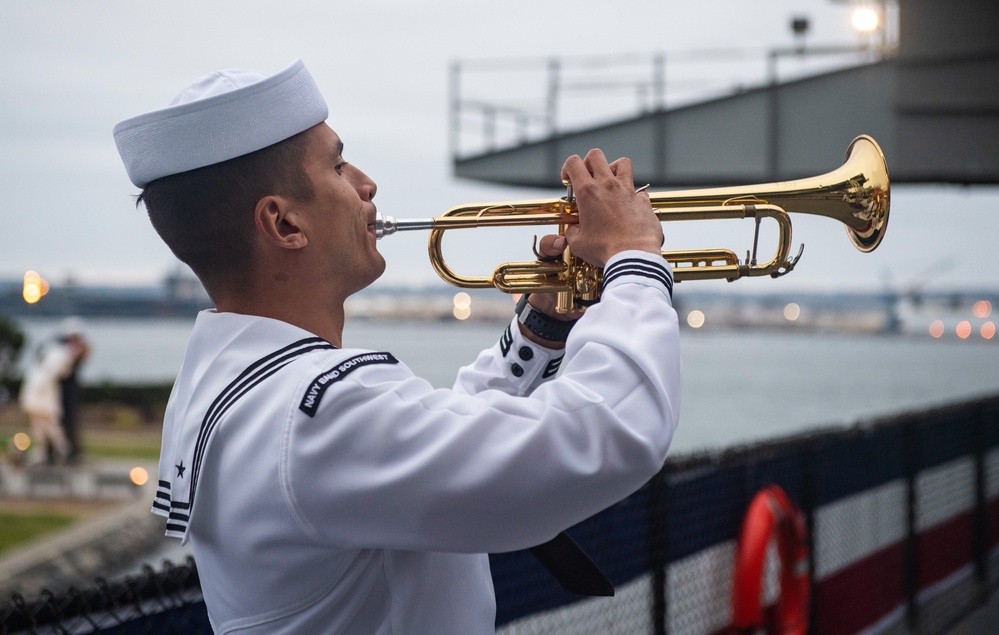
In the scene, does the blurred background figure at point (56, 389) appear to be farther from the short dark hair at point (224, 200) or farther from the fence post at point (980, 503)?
the short dark hair at point (224, 200)

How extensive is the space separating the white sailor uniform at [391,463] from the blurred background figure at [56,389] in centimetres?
1838

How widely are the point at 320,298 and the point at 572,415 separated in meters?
0.65

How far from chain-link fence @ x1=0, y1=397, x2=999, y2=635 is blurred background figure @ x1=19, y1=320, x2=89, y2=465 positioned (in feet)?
51.7

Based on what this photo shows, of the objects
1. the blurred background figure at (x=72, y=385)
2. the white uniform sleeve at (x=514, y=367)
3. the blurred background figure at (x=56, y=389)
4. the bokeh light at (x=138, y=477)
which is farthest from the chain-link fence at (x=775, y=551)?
the blurred background figure at (x=56, y=389)

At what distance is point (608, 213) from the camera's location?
2025mm

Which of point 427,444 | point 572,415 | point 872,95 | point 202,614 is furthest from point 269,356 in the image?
point 872,95

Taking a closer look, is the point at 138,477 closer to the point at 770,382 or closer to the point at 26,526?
the point at 26,526

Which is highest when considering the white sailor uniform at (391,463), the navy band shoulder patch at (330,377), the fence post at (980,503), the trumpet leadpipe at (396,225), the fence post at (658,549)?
the trumpet leadpipe at (396,225)

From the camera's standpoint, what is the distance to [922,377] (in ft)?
427

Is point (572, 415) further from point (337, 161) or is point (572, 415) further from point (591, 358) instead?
point (337, 161)

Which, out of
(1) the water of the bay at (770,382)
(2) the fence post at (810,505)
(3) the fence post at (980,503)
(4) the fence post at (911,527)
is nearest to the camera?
(2) the fence post at (810,505)

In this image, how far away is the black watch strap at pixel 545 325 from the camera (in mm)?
2604

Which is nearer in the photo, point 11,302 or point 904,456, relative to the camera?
point 904,456

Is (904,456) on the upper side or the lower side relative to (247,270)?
lower
